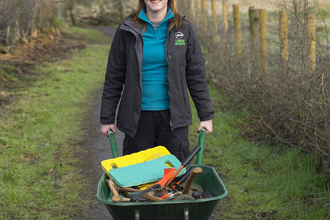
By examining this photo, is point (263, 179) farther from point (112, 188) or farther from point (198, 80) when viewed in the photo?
point (112, 188)

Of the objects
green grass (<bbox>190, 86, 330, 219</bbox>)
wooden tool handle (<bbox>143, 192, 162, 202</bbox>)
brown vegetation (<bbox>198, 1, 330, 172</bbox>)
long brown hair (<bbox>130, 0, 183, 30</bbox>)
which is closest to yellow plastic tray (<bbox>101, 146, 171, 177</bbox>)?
wooden tool handle (<bbox>143, 192, 162, 202</bbox>)

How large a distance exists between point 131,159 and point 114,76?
2.49ft

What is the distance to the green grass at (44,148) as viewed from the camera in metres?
4.25

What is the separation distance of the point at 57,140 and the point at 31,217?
2.35m

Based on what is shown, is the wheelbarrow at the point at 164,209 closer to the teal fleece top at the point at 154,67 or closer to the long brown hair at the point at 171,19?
the teal fleece top at the point at 154,67

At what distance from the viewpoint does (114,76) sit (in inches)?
123

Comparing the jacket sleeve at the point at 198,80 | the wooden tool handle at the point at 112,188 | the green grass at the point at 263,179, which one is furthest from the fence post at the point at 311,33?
the wooden tool handle at the point at 112,188

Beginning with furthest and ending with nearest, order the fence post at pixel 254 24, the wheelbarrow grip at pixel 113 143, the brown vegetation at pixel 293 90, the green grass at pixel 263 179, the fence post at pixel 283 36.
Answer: the fence post at pixel 254 24 < the fence post at pixel 283 36 < the brown vegetation at pixel 293 90 < the green grass at pixel 263 179 < the wheelbarrow grip at pixel 113 143

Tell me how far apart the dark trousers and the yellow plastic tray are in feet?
1.11

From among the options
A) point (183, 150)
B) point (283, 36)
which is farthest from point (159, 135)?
point (283, 36)

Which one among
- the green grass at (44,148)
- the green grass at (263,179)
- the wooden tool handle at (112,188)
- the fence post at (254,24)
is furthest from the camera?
the fence post at (254,24)

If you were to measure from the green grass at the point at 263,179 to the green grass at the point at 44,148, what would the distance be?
1695mm

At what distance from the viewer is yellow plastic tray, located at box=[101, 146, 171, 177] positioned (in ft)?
8.54

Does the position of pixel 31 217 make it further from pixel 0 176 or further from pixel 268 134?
pixel 268 134
